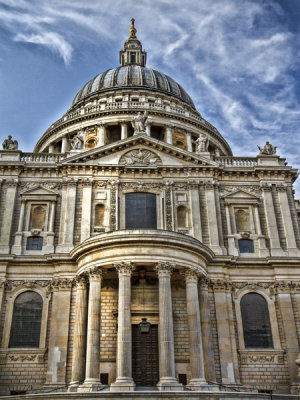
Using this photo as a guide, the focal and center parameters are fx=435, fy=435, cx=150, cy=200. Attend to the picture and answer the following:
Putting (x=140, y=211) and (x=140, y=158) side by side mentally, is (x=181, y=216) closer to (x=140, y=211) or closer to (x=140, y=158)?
(x=140, y=211)

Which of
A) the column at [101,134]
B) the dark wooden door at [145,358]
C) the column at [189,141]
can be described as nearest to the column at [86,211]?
the dark wooden door at [145,358]

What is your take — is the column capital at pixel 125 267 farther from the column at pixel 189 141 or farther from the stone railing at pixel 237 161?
the column at pixel 189 141

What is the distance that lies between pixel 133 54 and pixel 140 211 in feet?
120

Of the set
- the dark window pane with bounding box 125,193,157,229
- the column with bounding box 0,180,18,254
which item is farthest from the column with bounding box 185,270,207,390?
the column with bounding box 0,180,18,254

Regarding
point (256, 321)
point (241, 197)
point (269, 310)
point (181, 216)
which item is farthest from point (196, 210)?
point (256, 321)

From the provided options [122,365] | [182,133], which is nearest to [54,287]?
[122,365]

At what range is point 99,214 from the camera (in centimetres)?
2994

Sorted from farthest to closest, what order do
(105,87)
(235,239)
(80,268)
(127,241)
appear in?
(105,87)
(235,239)
(80,268)
(127,241)

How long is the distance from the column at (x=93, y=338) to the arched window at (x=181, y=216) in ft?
25.5

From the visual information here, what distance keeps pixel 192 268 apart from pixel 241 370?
6.99m

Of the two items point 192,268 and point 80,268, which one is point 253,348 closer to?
point 192,268

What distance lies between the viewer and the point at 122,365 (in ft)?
69.9

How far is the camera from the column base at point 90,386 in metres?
21.4

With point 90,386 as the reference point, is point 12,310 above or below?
above
